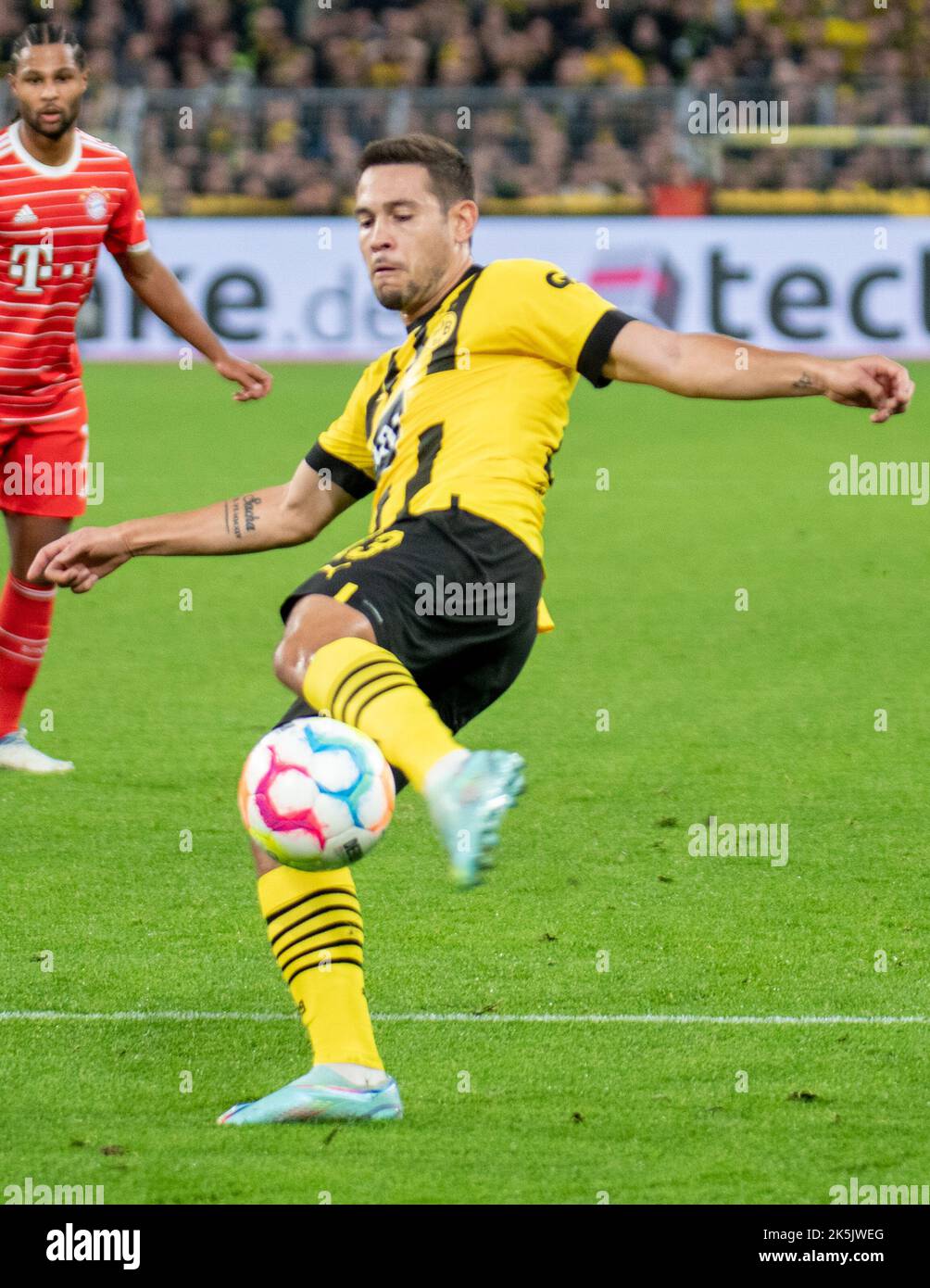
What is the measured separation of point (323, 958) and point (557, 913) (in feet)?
5.09

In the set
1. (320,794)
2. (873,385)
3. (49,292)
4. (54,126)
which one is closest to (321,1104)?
(320,794)

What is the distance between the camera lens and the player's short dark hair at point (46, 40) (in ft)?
20.4

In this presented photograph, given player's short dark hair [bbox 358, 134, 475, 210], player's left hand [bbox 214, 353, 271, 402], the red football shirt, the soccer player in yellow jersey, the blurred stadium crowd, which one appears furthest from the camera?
the blurred stadium crowd

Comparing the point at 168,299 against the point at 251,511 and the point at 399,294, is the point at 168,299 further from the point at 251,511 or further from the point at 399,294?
the point at 399,294

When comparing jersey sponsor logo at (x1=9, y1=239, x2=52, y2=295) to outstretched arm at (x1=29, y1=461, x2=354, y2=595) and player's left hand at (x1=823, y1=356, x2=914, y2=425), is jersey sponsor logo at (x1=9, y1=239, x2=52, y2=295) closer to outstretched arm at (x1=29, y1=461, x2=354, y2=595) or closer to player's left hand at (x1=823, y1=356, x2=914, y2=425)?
outstretched arm at (x1=29, y1=461, x2=354, y2=595)

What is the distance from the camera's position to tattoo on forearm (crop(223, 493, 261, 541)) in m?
4.21

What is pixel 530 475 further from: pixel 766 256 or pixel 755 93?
pixel 755 93

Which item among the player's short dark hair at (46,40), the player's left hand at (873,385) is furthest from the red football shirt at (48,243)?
the player's left hand at (873,385)

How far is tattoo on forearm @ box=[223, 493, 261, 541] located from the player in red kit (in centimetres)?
210

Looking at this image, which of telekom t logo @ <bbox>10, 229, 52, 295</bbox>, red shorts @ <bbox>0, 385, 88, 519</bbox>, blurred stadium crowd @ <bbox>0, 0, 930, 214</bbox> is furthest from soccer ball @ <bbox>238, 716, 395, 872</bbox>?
blurred stadium crowd @ <bbox>0, 0, 930, 214</bbox>

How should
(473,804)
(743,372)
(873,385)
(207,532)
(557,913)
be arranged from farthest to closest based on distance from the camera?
(557,913), (207,532), (743,372), (873,385), (473,804)

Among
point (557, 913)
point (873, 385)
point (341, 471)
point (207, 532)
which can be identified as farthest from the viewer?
point (557, 913)

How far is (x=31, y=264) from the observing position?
652 cm

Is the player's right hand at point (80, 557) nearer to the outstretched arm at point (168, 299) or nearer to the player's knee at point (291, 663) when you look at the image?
the player's knee at point (291, 663)
